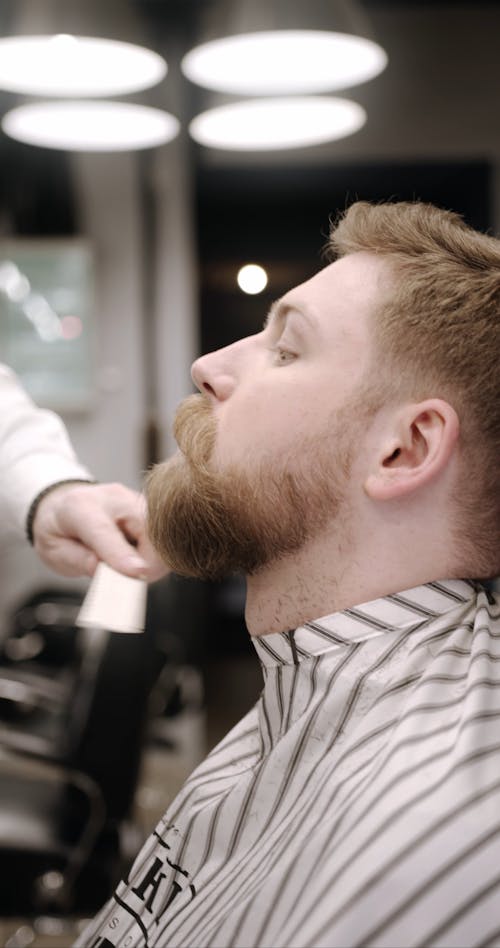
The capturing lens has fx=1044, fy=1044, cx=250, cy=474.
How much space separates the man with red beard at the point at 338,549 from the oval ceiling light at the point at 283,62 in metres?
1.38

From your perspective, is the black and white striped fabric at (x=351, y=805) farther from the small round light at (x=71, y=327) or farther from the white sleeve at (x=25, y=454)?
the small round light at (x=71, y=327)

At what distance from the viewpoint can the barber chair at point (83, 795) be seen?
254cm

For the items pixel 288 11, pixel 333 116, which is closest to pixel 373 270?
pixel 288 11

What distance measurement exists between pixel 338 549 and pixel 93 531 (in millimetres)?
446

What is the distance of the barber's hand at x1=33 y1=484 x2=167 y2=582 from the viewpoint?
5.04ft

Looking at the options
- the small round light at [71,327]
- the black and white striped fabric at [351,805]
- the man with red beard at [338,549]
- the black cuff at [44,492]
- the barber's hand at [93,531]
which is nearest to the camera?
the black and white striped fabric at [351,805]

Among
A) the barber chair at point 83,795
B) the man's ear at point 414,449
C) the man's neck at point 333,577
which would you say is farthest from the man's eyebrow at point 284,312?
the barber chair at point 83,795

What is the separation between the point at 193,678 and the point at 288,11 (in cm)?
340

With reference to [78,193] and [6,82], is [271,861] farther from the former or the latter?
[78,193]

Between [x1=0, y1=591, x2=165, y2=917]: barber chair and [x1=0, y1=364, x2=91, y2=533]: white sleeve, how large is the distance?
1014 mm

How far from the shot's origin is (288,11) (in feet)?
8.04

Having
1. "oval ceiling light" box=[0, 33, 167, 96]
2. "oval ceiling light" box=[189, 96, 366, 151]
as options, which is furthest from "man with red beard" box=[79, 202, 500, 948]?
"oval ceiling light" box=[189, 96, 366, 151]

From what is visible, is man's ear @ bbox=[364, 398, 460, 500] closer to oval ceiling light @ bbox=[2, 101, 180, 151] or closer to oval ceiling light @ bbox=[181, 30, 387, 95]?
oval ceiling light @ bbox=[181, 30, 387, 95]

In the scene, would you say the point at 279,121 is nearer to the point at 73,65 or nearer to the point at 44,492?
the point at 73,65
